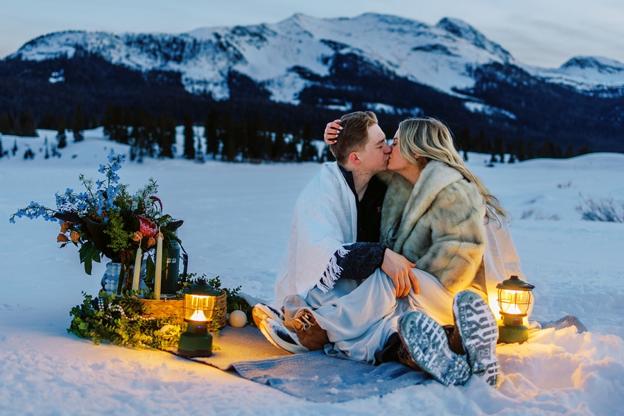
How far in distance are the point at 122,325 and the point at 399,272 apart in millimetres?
1782

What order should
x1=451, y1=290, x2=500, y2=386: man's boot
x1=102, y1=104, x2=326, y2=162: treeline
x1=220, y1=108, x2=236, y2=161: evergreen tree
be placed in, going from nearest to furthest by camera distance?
1. x1=451, y1=290, x2=500, y2=386: man's boot
2. x1=102, y1=104, x2=326, y2=162: treeline
3. x1=220, y1=108, x2=236, y2=161: evergreen tree

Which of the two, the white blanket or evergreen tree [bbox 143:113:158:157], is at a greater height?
the white blanket

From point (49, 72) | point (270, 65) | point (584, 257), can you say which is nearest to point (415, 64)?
point (270, 65)

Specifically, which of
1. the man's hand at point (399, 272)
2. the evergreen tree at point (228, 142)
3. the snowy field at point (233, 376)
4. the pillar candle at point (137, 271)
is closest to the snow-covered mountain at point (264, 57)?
the evergreen tree at point (228, 142)

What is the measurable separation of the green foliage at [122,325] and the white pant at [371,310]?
A: 0.87 metres

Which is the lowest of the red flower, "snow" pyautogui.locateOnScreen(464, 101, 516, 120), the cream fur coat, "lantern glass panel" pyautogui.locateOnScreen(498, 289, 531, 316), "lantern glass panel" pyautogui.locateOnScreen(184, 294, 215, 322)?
"lantern glass panel" pyautogui.locateOnScreen(184, 294, 215, 322)

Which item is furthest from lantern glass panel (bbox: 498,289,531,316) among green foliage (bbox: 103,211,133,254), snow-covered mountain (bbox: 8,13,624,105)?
snow-covered mountain (bbox: 8,13,624,105)

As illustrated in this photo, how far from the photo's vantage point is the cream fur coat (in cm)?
409

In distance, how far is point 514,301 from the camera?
433 centimetres

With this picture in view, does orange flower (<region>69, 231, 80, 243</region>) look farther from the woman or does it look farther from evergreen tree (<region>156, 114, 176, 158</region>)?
evergreen tree (<region>156, 114, 176, 158</region>)

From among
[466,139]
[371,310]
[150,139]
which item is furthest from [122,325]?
[466,139]

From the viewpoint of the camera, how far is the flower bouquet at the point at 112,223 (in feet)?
15.3

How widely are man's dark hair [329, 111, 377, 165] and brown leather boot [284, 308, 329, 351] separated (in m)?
1.10

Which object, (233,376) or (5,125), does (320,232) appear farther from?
(5,125)
